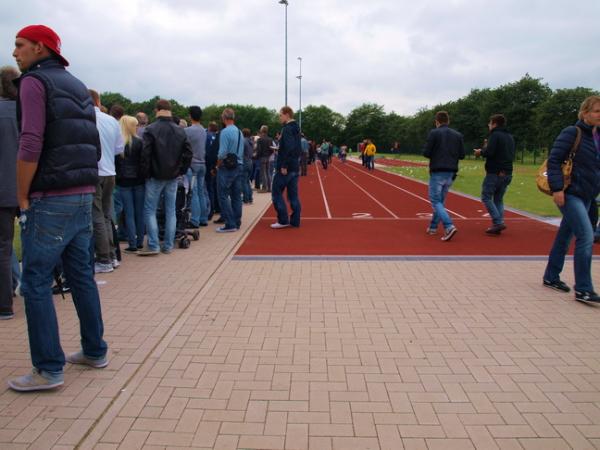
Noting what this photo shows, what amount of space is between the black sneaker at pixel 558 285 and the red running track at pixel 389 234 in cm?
171

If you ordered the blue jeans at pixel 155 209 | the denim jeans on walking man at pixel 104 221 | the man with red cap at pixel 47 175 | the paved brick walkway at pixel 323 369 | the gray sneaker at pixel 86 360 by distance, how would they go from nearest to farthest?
the paved brick walkway at pixel 323 369 → the man with red cap at pixel 47 175 → the gray sneaker at pixel 86 360 → the denim jeans on walking man at pixel 104 221 → the blue jeans at pixel 155 209

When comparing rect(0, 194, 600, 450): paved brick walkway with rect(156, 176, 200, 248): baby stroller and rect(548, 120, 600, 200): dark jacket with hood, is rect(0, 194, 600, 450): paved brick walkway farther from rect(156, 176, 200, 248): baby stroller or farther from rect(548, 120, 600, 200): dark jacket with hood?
rect(156, 176, 200, 248): baby stroller

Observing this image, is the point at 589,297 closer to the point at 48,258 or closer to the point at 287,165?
the point at 48,258

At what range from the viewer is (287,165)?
32.2 feet

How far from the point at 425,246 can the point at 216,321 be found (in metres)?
4.53

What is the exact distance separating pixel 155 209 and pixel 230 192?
2325mm

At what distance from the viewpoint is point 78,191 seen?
136 inches

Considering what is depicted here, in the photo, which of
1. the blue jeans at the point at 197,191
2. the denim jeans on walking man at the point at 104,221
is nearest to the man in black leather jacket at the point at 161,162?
the denim jeans on walking man at the point at 104,221

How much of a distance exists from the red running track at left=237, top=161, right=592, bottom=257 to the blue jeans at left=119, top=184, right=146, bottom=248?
1.56 m

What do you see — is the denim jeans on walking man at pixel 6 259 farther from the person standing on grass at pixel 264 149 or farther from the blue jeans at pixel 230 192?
the person standing on grass at pixel 264 149

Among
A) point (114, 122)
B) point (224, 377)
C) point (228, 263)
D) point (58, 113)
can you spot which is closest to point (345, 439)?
point (224, 377)

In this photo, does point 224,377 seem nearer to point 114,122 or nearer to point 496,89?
point 114,122

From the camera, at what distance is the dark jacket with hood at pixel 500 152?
9.18 m

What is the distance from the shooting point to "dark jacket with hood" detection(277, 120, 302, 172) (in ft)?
31.3
